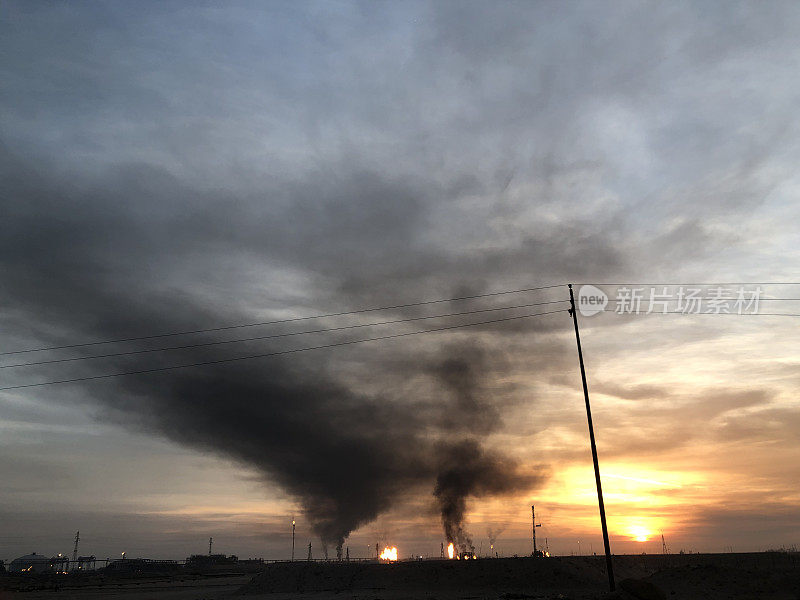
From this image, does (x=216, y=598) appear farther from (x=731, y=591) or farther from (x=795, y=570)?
(x=795, y=570)

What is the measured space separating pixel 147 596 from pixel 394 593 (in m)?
38.4

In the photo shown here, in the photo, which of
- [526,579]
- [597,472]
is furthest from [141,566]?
[597,472]

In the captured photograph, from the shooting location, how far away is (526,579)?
6369 centimetres

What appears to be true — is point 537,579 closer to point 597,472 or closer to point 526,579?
point 526,579

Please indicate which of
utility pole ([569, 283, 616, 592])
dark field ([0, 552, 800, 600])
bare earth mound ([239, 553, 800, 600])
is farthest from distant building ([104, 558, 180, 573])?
utility pole ([569, 283, 616, 592])

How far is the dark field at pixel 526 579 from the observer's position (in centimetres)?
5131

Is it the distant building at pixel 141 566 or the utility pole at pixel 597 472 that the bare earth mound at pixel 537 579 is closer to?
the utility pole at pixel 597 472

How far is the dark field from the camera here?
51.3m

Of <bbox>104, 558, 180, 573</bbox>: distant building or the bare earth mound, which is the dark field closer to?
the bare earth mound

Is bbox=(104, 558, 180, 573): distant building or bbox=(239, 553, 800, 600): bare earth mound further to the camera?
bbox=(104, 558, 180, 573): distant building

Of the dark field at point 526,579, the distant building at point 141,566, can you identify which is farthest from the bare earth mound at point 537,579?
the distant building at point 141,566

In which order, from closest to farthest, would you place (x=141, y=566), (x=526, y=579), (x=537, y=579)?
(x=537, y=579), (x=526, y=579), (x=141, y=566)

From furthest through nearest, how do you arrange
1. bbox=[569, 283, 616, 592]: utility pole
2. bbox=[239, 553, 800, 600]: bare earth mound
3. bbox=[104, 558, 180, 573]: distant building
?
bbox=[104, 558, 180, 573]: distant building → bbox=[239, 553, 800, 600]: bare earth mound → bbox=[569, 283, 616, 592]: utility pole

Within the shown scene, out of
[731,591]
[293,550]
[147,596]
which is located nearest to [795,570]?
[731,591]
